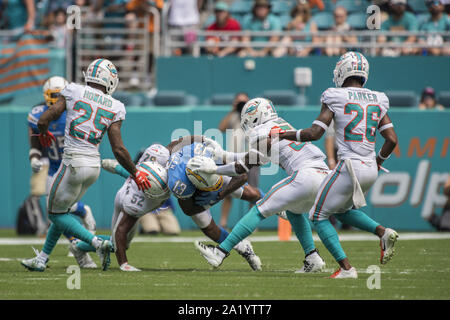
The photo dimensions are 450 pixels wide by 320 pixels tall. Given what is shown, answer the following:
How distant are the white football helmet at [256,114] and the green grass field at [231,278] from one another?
4.44ft

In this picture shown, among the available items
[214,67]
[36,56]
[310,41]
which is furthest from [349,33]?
[36,56]

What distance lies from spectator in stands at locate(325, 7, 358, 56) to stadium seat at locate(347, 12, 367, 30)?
27cm

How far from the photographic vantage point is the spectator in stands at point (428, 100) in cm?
1281

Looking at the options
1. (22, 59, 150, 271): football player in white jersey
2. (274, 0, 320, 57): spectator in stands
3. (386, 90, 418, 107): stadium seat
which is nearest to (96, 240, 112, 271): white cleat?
(22, 59, 150, 271): football player in white jersey

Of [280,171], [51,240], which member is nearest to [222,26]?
[280,171]

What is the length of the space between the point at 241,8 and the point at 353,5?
6.92 feet

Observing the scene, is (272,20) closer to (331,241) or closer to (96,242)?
(96,242)

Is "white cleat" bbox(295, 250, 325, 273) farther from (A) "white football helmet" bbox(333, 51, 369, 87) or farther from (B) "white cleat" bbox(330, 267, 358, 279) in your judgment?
(A) "white football helmet" bbox(333, 51, 369, 87)

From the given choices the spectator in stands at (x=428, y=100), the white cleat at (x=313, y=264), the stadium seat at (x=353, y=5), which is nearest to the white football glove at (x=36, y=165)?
the white cleat at (x=313, y=264)

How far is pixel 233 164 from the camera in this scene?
6.80m

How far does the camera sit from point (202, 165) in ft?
22.3

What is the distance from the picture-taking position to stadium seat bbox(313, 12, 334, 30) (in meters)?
14.5

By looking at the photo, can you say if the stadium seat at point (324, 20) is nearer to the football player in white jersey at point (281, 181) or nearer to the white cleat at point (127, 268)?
the football player in white jersey at point (281, 181)

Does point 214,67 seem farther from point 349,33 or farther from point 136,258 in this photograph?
point 136,258
